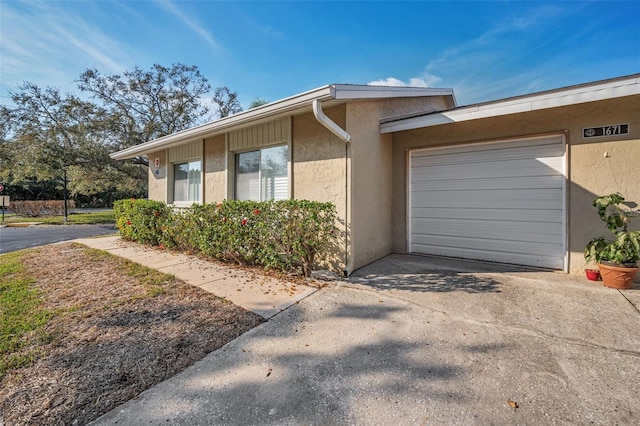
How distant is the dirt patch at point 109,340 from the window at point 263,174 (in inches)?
97.3

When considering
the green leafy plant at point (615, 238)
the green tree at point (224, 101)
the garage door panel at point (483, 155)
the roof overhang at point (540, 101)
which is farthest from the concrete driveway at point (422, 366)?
the green tree at point (224, 101)

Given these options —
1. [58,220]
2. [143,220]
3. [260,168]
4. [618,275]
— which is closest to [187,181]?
[143,220]

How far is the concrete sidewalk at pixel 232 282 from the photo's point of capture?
3.41m

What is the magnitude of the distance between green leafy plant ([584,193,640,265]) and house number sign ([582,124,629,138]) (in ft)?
3.28

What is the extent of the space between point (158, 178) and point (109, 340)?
7553 millimetres

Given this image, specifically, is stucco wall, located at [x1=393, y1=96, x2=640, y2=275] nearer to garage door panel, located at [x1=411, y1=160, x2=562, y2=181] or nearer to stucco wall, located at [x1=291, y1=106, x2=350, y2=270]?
garage door panel, located at [x1=411, y1=160, x2=562, y2=181]

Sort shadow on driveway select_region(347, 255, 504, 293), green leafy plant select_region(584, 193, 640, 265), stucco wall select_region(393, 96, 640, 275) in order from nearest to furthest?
1. green leafy plant select_region(584, 193, 640, 265)
2. shadow on driveway select_region(347, 255, 504, 293)
3. stucco wall select_region(393, 96, 640, 275)

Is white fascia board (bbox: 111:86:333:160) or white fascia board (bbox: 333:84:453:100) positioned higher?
white fascia board (bbox: 333:84:453:100)

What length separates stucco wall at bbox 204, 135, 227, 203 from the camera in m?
6.59

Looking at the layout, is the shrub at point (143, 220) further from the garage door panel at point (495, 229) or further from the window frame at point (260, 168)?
the garage door panel at point (495, 229)

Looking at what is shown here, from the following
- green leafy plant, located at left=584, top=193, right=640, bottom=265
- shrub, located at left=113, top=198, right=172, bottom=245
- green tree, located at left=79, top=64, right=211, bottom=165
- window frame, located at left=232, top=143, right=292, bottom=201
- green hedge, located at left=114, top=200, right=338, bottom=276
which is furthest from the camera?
green tree, located at left=79, top=64, right=211, bottom=165

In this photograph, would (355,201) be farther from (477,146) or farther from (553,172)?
(553,172)

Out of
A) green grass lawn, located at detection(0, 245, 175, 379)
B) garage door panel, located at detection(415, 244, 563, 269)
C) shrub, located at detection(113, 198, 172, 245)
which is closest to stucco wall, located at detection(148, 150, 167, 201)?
shrub, located at detection(113, 198, 172, 245)

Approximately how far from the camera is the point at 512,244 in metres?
4.97
